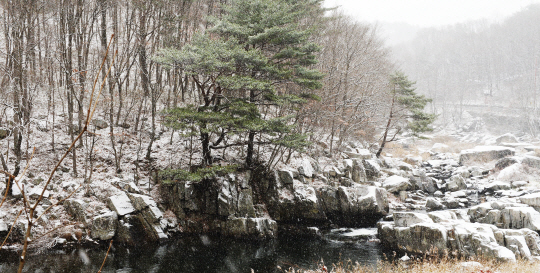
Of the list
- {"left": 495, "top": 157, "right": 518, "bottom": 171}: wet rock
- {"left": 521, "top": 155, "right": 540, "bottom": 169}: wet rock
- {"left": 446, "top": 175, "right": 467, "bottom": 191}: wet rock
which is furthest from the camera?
{"left": 495, "top": 157, "right": 518, "bottom": 171}: wet rock

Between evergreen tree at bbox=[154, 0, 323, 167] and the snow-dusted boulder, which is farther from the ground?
evergreen tree at bbox=[154, 0, 323, 167]

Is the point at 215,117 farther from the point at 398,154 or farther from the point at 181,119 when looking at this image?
the point at 398,154

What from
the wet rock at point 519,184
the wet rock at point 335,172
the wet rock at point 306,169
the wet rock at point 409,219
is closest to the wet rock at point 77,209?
the wet rock at point 306,169

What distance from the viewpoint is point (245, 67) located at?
42.3ft

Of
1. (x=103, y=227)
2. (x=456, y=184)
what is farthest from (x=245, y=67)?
(x=456, y=184)

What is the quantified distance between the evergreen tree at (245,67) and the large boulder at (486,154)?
18.6 meters

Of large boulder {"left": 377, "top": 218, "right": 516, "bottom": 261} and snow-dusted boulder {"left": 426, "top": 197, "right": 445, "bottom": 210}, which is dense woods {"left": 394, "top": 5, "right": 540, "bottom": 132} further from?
large boulder {"left": 377, "top": 218, "right": 516, "bottom": 261}

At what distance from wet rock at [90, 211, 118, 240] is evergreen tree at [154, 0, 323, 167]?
4.17m

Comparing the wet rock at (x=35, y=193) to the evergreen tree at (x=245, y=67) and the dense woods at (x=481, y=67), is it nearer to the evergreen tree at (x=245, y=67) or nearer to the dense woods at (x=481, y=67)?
the evergreen tree at (x=245, y=67)

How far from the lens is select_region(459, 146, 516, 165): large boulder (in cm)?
2366

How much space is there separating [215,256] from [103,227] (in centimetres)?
421

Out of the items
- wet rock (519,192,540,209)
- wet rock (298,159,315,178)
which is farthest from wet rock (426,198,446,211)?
wet rock (298,159,315,178)

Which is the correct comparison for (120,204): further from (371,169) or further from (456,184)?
(456,184)

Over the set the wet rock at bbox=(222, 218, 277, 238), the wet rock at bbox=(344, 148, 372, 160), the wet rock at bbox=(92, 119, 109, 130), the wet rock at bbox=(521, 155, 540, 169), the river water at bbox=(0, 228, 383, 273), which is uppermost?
the wet rock at bbox=(92, 119, 109, 130)
